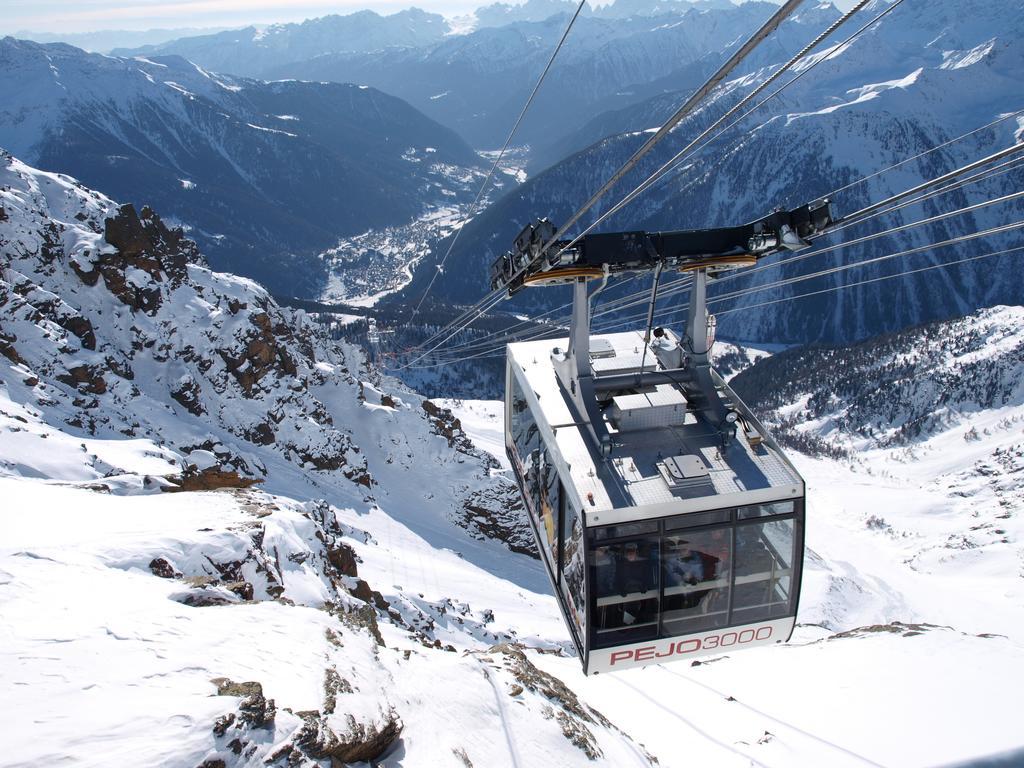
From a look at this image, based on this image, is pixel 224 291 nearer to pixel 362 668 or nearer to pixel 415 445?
pixel 415 445

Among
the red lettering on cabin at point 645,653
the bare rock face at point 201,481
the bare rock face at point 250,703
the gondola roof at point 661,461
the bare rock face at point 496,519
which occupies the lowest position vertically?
the bare rock face at point 496,519

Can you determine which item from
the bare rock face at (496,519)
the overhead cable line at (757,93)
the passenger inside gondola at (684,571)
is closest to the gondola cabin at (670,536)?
the passenger inside gondola at (684,571)

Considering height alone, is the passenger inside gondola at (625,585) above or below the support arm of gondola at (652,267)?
below

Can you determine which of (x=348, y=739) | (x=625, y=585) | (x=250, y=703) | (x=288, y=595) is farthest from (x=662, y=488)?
(x=288, y=595)

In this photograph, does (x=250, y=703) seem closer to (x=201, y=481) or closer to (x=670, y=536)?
(x=670, y=536)

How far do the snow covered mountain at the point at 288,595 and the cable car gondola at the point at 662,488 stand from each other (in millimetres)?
5878

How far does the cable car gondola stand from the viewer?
970 cm

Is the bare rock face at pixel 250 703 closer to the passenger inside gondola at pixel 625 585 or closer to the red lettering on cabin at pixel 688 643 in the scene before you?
the passenger inside gondola at pixel 625 585

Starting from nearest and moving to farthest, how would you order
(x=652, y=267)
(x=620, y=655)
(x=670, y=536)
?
(x=670, y=536)
(x=620, y=655)
(x=652, y=267)

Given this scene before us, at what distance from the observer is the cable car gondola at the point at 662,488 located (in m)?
9.70

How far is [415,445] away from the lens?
70.9m

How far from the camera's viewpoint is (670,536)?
966 cm

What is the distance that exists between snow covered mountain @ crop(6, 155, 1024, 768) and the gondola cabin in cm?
577

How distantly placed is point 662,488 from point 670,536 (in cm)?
72
